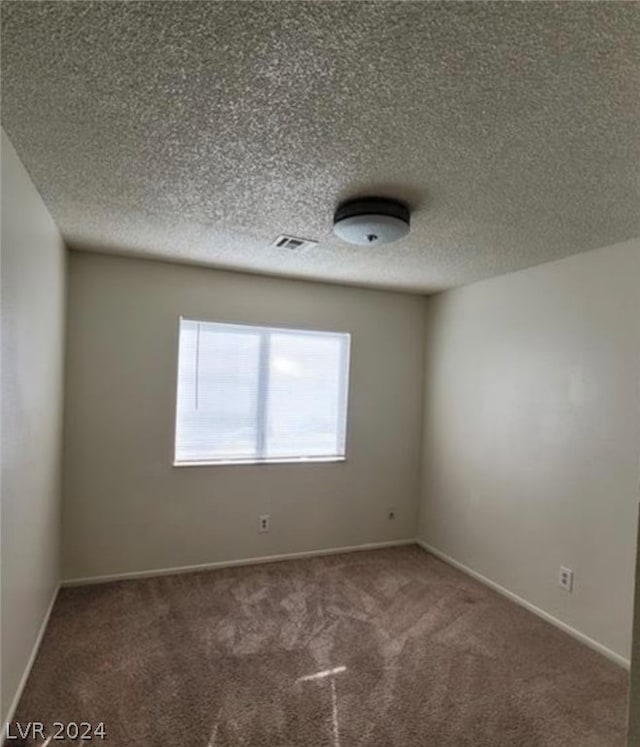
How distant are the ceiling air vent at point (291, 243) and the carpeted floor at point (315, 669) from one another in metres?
2.34

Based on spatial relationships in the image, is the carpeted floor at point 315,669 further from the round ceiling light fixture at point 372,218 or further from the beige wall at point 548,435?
the round ceiling light fixture at point 372,218

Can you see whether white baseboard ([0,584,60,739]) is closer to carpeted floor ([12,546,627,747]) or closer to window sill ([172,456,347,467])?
carpeted floor ([12,546,627,747])

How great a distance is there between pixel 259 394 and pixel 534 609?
2490 mm

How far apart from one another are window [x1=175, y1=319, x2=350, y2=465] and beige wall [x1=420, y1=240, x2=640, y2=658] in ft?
3.36

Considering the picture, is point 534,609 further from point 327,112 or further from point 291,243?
point 327,112

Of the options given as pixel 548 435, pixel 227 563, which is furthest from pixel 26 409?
pixel 548 435

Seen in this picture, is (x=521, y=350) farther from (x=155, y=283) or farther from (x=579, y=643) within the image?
(x=155, y=283)

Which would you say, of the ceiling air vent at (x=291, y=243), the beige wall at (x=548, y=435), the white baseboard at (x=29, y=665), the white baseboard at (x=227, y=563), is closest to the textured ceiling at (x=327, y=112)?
the ceiling air vent at (x=291, y=243)

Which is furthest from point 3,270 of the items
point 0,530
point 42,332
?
point 0,530

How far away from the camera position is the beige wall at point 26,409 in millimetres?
1777

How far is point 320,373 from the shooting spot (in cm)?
400

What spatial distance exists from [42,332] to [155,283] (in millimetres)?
1170

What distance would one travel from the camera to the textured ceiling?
109cm

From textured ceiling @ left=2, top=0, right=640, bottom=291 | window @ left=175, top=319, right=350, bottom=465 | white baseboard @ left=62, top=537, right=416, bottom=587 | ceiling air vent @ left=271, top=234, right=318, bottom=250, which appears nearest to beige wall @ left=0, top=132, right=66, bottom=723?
textured ceiling @ left=2, top=0, right=640, bottom=291
